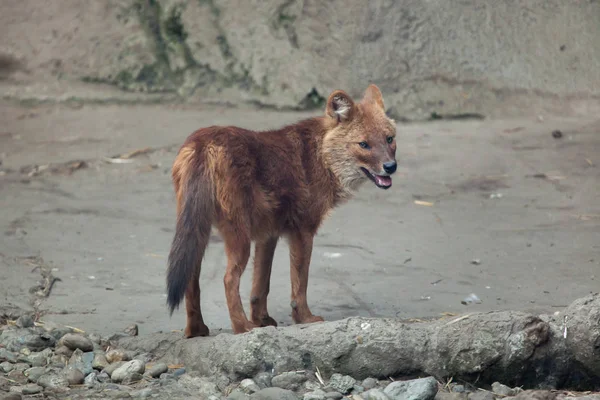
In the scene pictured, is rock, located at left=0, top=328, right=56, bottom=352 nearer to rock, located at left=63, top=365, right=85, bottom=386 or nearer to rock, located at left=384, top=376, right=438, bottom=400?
rock, located at left=63, top=365, right=85, bottom=386

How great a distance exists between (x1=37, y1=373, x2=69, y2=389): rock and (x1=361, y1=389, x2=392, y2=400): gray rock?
5.06 ft

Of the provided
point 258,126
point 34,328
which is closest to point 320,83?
point 258,126

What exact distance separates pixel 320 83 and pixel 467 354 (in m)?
6.19

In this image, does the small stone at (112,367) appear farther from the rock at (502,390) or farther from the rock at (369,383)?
the rock at (502,390)

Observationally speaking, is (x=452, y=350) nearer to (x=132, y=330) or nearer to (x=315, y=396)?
(x=315, y=396)

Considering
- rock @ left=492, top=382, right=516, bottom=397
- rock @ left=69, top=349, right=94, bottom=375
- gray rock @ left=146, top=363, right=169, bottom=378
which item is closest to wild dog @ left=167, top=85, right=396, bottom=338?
gray rock @ left=146, top=363, right=169, bottom=378

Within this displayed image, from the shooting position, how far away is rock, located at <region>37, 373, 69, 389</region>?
4539mm

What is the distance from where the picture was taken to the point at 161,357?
4992mm

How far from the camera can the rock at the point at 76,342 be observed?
496cm

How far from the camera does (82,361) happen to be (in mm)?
4855

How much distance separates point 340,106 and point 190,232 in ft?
5.48

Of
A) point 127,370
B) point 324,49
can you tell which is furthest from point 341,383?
point 324,49

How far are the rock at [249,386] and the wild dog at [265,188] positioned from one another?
54 cm

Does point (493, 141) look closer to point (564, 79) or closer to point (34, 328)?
point (564, 79)
